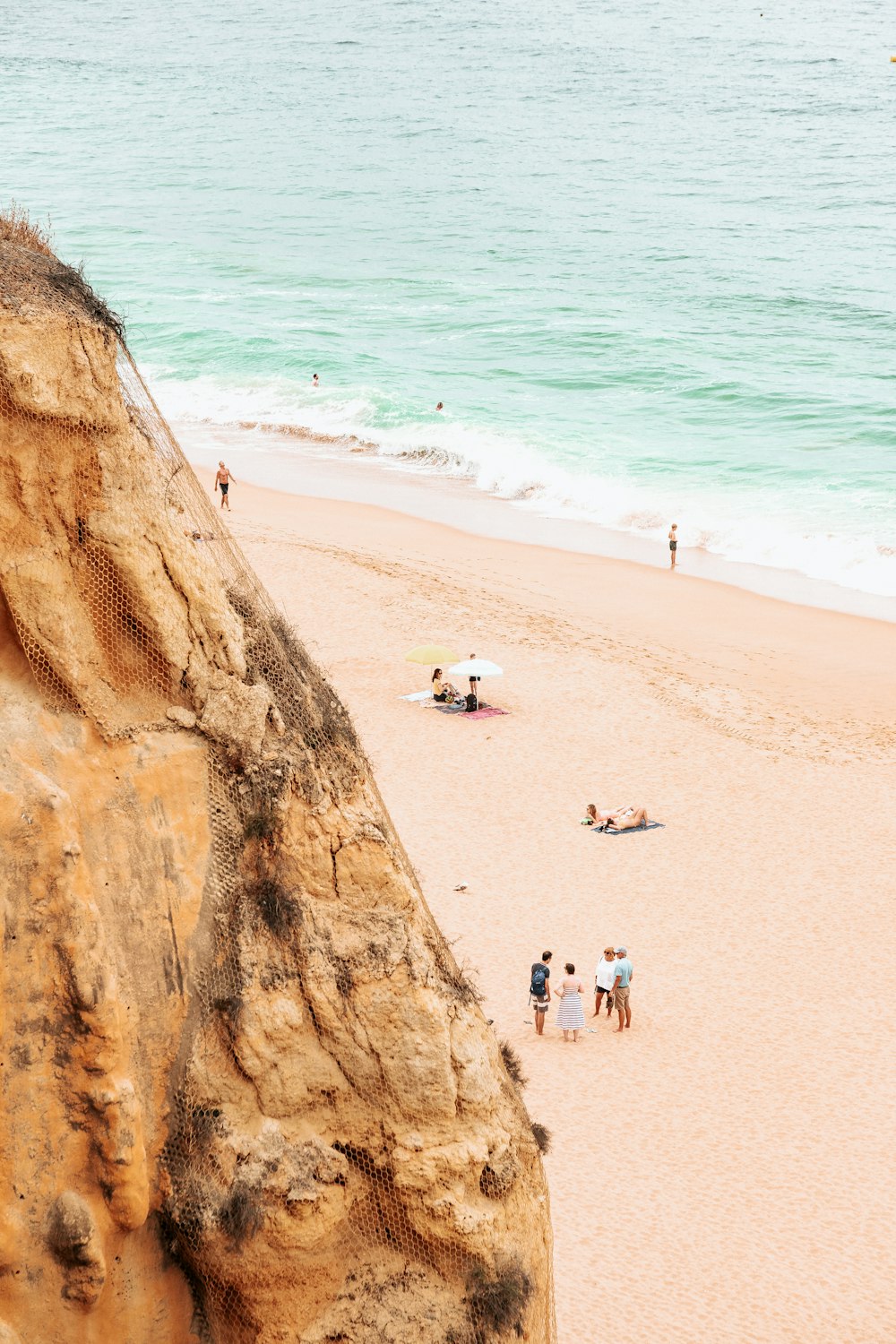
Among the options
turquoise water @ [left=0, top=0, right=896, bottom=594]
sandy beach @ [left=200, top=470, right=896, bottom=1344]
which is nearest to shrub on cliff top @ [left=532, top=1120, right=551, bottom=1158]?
sandy beach @ [left=200, top=470, right=896, bottom=1344]

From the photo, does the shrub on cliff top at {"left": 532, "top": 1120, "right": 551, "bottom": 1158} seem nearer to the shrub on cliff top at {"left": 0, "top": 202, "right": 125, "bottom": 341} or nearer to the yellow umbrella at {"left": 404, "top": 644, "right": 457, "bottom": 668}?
the shrub on cliff top at {"left": 0, "top": 202, "right": 125, "bottom": 341}

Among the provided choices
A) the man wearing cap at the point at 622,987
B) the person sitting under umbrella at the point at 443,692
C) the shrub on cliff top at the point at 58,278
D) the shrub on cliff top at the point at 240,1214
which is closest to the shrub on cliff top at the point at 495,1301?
the shrub on cliff top at the point at 240,1214

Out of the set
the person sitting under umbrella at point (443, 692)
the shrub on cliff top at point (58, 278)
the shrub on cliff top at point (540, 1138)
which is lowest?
the shrub on cliff top at point (540, 1138)

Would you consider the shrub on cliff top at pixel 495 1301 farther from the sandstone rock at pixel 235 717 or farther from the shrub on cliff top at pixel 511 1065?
the sandstone rock at pixel 235 717

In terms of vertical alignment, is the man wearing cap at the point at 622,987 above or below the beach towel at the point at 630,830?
→ below

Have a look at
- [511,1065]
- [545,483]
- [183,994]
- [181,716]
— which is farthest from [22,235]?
[545,483]

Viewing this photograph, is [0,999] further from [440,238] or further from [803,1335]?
[440,238]

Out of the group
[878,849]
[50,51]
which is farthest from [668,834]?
[50,51]
